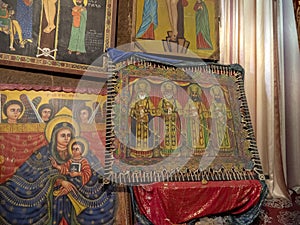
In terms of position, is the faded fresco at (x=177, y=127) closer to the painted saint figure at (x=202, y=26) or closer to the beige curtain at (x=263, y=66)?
the painted saint figure at (x=202, y=26)

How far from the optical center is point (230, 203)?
191cm

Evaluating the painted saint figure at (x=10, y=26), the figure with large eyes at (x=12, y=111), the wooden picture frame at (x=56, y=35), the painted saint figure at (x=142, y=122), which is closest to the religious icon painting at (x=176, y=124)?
the painted saint figure at (x=142, y=122)

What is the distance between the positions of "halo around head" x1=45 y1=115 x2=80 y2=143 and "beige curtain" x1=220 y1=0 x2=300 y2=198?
4.59ft

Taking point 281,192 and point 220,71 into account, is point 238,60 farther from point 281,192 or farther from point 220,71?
point 281,192

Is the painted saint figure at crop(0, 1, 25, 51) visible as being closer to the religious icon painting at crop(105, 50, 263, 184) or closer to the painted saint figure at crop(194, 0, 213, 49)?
the religious icon painting at crop(105, 50, 263, 184)

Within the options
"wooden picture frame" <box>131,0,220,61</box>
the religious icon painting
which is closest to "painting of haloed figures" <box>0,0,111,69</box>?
"wooden picture frame" <box>131,0,220,61</box>

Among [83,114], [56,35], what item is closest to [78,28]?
[56,35]

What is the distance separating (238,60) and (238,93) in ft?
2.04

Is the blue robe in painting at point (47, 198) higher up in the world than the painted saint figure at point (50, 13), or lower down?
lower down

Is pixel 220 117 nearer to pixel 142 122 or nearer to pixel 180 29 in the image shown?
pixel 142 122

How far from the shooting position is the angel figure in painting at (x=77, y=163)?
1.93 meters

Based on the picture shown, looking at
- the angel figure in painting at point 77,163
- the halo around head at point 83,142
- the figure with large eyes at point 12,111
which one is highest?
the figure with large eyes at point 12,111

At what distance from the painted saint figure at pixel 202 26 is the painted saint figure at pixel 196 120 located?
0.61 m

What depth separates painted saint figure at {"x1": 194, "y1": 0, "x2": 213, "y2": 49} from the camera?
8.68 ft
